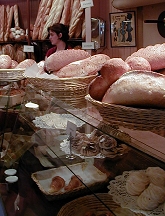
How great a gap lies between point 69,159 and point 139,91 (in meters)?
0.33

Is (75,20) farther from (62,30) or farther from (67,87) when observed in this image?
(67,87)

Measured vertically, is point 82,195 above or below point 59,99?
below

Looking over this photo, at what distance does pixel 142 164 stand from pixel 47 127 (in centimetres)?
54

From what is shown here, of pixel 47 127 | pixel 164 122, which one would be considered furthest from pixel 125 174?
pixel 47 127

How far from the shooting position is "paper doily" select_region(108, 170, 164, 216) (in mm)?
A: 721

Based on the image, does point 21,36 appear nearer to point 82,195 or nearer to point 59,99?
point 59,99

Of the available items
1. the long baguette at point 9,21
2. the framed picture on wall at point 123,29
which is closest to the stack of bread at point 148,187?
the framed picture on wall at point 123,29

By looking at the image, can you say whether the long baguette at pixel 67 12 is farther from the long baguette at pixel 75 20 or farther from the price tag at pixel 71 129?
the price tag at pixel 71 129

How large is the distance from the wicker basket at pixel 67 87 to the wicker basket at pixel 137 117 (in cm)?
41

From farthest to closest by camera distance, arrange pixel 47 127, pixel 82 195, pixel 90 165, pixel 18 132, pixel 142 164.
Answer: pixel 18 132 → pixel 47 127 → pixel 82 195 → pixel 90 165 → pixel 142 164

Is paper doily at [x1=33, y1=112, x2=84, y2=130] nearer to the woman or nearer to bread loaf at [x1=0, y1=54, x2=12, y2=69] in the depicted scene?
bread loaf at [x1=0, y1=54, x2=12, y2=69]

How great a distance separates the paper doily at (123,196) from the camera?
28.4 inches

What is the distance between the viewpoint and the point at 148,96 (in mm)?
778

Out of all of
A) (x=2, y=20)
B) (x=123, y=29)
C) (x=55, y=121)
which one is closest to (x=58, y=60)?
(x=55, y=121)
